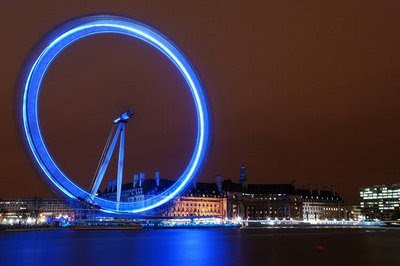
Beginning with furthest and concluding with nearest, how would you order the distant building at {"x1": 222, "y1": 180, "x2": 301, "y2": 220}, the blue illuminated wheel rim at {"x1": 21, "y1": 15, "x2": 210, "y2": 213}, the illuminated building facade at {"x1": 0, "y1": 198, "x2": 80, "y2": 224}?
1. the distant building at {"x1": 222, "y1": 180, "x2": 301, "y2": 220}
2. the illuminated building facade at {"x1": 0, "y1": 198, "x2": 80, "y2": 224}
3. the blue illuminated wheel rim at {"x1": 21, "y1": 15, "x2": 210, "y2": 213}

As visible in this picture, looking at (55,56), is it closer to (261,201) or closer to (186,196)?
(186,196)

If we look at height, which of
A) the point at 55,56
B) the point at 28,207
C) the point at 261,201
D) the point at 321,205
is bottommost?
the point at 28,207

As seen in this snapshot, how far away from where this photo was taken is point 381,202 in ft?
581

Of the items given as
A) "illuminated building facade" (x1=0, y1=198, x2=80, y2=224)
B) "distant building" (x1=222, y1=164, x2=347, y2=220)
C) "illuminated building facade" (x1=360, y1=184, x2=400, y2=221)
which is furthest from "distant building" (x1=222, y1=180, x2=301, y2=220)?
"illuminated building facade" (x1=0, y1=198, x2=80, y2=224)

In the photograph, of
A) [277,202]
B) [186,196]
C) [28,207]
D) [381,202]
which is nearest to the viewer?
[186,196]

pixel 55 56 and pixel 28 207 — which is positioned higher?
pixel 55 56

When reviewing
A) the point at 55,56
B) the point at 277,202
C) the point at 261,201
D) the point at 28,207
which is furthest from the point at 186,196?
the point at 55,56

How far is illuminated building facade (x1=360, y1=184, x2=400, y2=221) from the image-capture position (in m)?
171

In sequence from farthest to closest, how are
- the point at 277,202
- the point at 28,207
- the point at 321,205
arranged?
the point at 321,205 < the point at 277,202 < the point at 28,207

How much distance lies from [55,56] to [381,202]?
152899mm

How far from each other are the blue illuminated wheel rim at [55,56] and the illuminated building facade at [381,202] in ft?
421

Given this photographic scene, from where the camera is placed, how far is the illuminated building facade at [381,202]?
171 m

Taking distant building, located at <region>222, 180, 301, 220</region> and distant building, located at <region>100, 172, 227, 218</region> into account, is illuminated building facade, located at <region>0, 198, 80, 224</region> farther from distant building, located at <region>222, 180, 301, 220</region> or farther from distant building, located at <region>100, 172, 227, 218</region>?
distant building, located at <region>222, 180, 301, 220</region>

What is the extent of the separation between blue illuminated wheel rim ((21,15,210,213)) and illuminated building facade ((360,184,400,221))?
5049 inches
